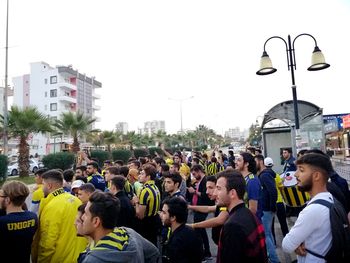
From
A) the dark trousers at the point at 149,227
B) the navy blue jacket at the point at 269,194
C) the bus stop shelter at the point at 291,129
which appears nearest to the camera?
the dark trousers at the point at 149,227

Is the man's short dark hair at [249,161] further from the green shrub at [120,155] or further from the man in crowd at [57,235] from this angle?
the green shrub at [120,155]

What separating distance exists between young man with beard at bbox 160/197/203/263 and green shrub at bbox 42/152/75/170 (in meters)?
21.2

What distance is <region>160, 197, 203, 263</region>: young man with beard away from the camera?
320 centimetres

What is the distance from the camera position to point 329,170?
2656mm

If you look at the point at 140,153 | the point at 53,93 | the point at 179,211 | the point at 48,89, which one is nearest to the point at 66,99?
the point at 53,93

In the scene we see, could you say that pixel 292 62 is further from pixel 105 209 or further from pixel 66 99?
pixel 66 99

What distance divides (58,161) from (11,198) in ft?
68.7

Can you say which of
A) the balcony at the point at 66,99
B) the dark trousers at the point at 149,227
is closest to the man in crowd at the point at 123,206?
the dark trousers at the point at 149,227

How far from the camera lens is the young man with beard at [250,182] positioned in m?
4.66

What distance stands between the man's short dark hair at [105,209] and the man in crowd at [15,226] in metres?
1.31

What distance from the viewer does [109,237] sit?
2.34m

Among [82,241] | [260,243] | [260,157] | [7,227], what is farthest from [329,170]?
[260,157]

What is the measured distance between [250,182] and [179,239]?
1.93 m

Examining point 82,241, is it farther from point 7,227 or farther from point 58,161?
point 58,161
